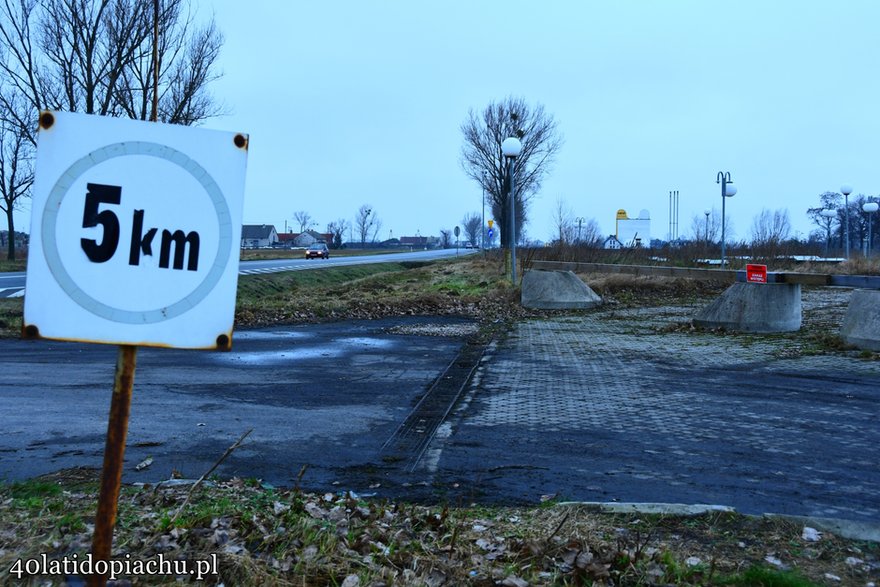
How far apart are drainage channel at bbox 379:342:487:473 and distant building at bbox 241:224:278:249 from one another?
118397 millimetres

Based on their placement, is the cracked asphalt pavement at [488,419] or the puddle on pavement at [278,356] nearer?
the cracked asphalt pavement at [488,419]

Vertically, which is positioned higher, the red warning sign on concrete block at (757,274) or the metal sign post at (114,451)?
the red warning sign on concrete block at (757,274)

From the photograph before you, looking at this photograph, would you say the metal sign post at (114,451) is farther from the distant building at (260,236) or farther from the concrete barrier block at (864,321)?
the distant building at (260,236)

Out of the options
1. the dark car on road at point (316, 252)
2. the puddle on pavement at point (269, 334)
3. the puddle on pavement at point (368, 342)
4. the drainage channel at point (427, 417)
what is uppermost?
the dark car on road at point (316, 252)

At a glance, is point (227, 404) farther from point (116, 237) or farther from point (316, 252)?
point (316, 252)

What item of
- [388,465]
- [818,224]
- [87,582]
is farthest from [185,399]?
[818,224]

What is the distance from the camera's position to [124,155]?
2.82m

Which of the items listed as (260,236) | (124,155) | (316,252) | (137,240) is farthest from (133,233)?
(260,236)

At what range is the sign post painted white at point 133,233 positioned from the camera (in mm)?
2719

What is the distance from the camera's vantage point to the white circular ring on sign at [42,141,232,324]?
8.92 feet

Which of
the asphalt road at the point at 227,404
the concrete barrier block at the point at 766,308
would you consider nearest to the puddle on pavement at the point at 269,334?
the asphalt road at the point at 227,404

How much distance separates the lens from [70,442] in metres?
6.52

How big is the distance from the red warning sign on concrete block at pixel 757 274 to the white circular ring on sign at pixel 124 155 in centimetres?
1302

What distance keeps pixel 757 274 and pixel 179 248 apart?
1322cm
